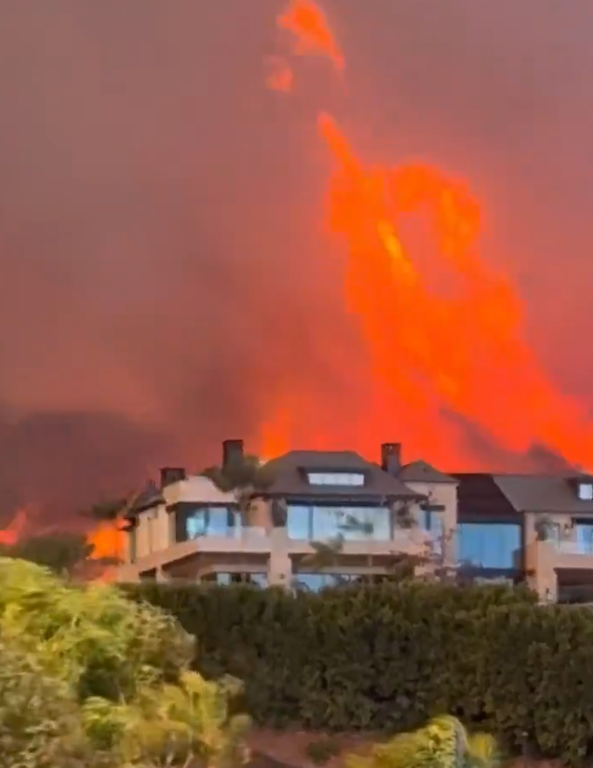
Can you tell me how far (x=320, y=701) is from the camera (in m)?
20.3

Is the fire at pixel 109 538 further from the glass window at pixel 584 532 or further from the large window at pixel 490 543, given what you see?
the glass window at pixel 584 532

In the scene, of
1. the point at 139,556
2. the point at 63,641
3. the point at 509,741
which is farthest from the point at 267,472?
the point at 63,641

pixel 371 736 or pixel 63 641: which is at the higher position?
pixel 63 641

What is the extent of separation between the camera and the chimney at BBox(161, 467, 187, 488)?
2689 centimetres

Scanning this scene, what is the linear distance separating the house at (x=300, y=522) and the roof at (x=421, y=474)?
0.13 feet

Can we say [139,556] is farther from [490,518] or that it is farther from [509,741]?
[509,741]

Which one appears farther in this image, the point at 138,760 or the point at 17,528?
the point at 17,528

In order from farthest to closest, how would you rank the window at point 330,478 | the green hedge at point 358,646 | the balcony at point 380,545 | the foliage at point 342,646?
1. the window at point 330,478
2. the balcony at point 380,545
3. the foliage at point 342,646
4. the green hedge at point 358,646

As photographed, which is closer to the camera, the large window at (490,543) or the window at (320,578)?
Answer: the window at (320,578)

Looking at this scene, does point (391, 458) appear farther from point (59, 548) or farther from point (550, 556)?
point (59, 548)

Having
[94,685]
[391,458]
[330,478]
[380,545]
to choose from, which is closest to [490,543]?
[391,458]

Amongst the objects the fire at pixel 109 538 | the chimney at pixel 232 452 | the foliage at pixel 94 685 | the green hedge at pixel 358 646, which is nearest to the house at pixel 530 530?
the chimney at pixel 232 452

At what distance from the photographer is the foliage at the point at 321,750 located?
1952 cm

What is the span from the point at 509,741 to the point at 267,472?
27.7 feet
